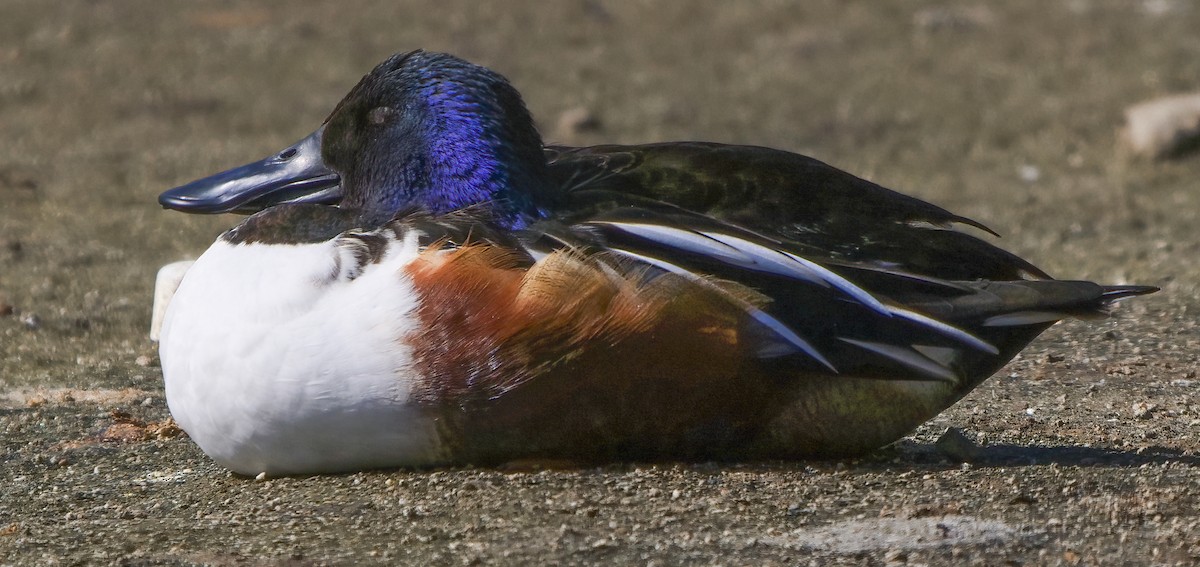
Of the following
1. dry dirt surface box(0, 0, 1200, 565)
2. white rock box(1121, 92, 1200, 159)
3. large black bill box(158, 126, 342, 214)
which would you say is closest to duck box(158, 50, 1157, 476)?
dry dirt surface box(0, 0, 1200, 565)

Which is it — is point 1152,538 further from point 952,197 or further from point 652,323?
point 952,197

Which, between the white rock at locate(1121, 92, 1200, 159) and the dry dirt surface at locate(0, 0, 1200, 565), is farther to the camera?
the white rock at locate(1121, 92, 1200, 159)

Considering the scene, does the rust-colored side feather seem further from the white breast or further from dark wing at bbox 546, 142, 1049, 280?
dark wing at bbox 546, 142, 1049, 280

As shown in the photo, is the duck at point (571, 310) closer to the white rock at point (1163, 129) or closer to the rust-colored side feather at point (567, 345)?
the rust-colored side feather at point (567, 345)

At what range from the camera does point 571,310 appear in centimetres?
315

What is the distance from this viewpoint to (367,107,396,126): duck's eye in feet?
11.9

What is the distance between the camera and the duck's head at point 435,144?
3490 millimetres

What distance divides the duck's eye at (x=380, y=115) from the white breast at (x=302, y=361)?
41cm

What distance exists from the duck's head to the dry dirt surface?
61cm

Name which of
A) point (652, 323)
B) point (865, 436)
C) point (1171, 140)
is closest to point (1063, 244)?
point (1171, 140)

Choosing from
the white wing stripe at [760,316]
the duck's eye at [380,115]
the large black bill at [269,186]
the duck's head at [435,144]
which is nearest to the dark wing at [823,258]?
the white wing stripe at [760,316]

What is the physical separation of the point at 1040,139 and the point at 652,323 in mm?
5811

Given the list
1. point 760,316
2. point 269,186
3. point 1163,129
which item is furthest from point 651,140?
point 760,316

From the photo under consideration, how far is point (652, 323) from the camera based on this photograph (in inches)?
124
